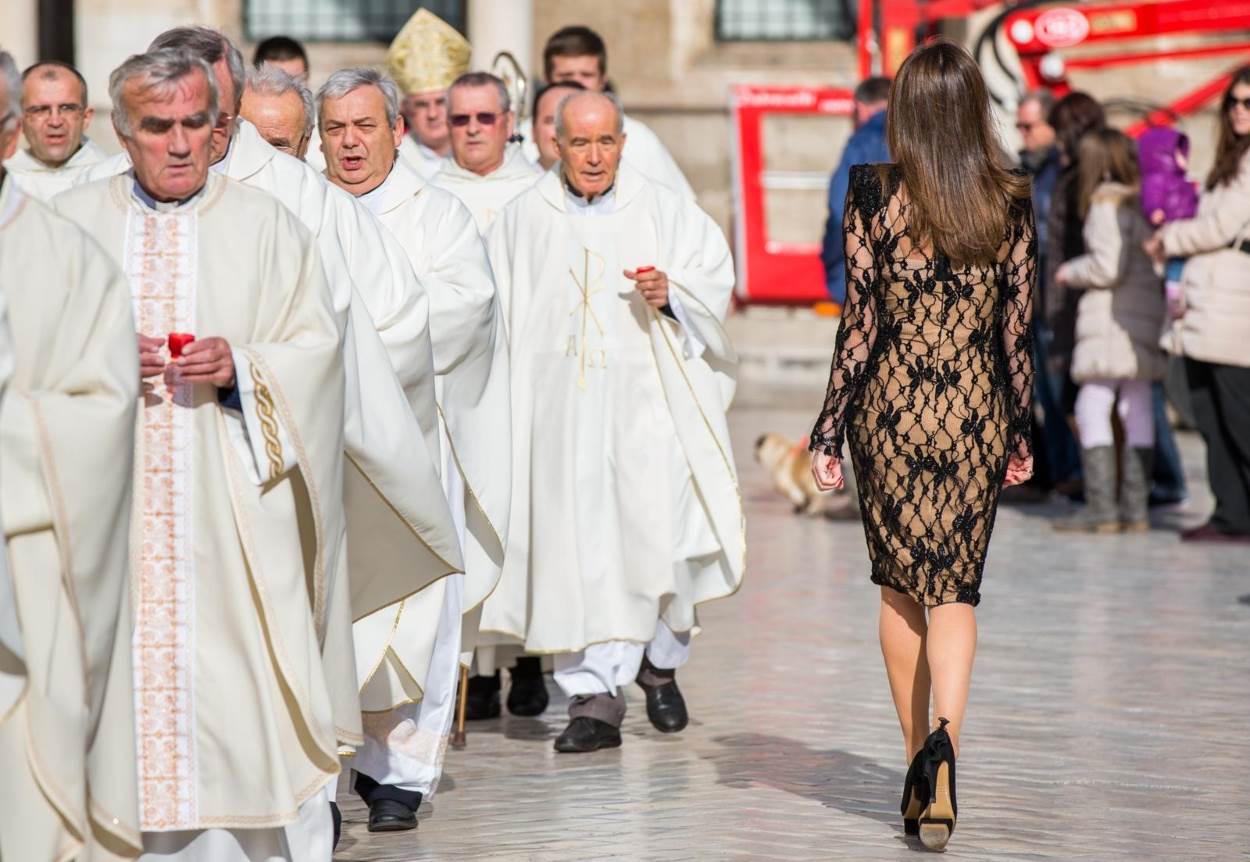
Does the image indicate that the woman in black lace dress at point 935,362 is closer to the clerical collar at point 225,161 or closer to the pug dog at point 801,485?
the clerical collar at point 225,161

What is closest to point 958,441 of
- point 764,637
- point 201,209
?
point 201,209

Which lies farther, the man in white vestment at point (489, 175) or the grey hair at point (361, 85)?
the man in white vestment at point (489, 175)

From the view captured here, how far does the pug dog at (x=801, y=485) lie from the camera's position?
12852 mm

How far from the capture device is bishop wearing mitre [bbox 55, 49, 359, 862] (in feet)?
16.0

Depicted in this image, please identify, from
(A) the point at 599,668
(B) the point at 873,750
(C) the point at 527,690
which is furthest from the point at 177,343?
(C) the point at 527,690

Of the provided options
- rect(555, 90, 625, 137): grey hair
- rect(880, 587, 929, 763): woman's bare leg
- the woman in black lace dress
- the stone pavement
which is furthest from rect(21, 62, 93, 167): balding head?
rect(880, 587, 929, 763): woman's bare leg

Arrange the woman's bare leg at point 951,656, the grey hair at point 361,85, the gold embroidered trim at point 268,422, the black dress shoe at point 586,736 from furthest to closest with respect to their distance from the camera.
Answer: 1. the black dress shoe at point 586,736
2. the grey hair at point 361,85
3. the woman's bare leg at point 951,656
4. the gold embroidered trim at point 268,422

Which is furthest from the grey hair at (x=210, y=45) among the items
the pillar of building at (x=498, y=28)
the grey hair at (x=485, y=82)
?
the pillar of building at (x=498, y=28)

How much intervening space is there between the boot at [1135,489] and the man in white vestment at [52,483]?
27.3 ft

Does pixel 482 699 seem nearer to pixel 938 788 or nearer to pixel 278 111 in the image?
pixel 278 111

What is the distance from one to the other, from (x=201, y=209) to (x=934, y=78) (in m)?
1.84

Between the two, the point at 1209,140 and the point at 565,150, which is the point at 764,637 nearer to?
the point at 565,150

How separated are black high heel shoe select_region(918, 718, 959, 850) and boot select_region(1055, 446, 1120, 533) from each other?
21.1 feet

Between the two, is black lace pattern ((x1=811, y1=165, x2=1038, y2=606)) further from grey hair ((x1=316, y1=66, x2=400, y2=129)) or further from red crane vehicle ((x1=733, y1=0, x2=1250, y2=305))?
red crane vehicle ((x1=733, y1=0, x2=1250, y2=305))
